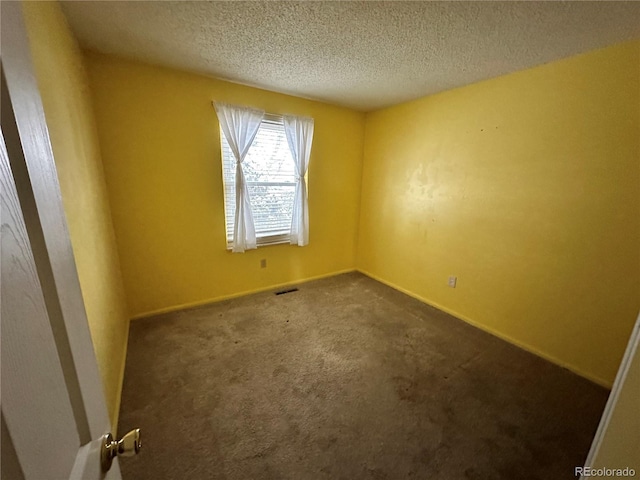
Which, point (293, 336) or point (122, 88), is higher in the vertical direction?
point (122, 88)

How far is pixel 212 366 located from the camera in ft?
6.09

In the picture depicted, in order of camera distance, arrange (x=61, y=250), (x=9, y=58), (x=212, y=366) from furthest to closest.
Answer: (x=212, y=366)
(x=61, y=250)
(x=9, y=58)

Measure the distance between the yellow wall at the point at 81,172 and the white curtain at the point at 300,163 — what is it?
1.68 m

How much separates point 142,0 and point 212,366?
Result: 2.21 meters

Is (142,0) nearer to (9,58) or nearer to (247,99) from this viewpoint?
(247,99)

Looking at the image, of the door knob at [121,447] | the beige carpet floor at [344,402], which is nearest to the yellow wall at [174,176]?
the beige carpet floor at [344,402]

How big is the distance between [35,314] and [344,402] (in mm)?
1606

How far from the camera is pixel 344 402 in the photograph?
5.23ft

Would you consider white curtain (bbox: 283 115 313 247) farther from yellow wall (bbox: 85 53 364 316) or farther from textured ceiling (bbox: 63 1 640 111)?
textured ceiling (bbox: 63 1 640 111)

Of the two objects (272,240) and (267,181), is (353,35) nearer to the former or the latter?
(267,181)

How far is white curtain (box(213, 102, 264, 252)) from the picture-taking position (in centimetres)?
246

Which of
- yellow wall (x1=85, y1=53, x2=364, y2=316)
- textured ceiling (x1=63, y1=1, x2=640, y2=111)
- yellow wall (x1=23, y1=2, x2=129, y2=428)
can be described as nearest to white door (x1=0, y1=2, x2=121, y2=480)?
yellow wall (x1=23, y1=2, x2=129, y2=428)

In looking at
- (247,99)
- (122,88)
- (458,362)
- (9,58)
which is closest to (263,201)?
(247,99)

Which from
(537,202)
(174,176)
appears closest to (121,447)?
(174,176)
